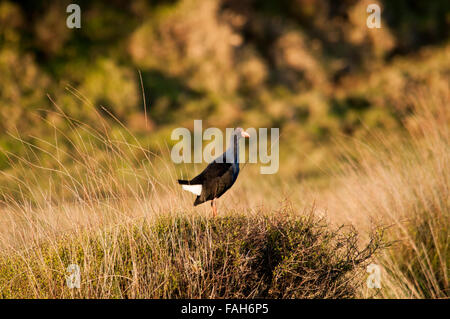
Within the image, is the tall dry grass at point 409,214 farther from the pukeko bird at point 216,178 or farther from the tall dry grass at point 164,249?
the pukeko bird at point 216,178

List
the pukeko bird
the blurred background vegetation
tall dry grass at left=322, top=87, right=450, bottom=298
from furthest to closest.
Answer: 1. the blurred background vegetation
2. tall dry grass at left=322, top=87, right=450, bottom=298
3. the pukeko bird

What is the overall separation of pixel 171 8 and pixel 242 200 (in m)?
13.3

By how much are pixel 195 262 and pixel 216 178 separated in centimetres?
66

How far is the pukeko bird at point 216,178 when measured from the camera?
328 centimetres

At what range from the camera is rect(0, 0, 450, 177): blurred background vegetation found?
39.3ft

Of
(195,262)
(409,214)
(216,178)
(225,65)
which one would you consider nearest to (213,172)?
(216,178)

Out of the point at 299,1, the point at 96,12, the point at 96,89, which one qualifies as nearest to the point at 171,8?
the point at 96,12

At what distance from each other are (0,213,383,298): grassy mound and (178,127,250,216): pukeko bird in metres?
0.23

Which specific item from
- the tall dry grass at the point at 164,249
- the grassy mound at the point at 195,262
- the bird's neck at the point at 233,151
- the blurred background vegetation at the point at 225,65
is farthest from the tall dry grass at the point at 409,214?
the blurred background vegetation at the point at 225,65

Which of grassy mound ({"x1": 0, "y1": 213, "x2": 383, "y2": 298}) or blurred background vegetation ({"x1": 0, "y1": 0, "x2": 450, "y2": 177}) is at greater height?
blurred background vegetation ({"x1": 0, "y1": 0, "x2": 450, "y2": 177})

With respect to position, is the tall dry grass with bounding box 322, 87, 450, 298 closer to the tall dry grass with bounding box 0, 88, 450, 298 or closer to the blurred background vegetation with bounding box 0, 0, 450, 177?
the tall dry grass with bounding box 0, 88, 450, 298

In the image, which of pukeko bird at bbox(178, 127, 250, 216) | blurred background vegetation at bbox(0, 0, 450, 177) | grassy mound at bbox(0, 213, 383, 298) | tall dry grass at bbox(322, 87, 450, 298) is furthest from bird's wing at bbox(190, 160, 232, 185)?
blurred background vegetation at bbox(0, 0, 450, 177)
